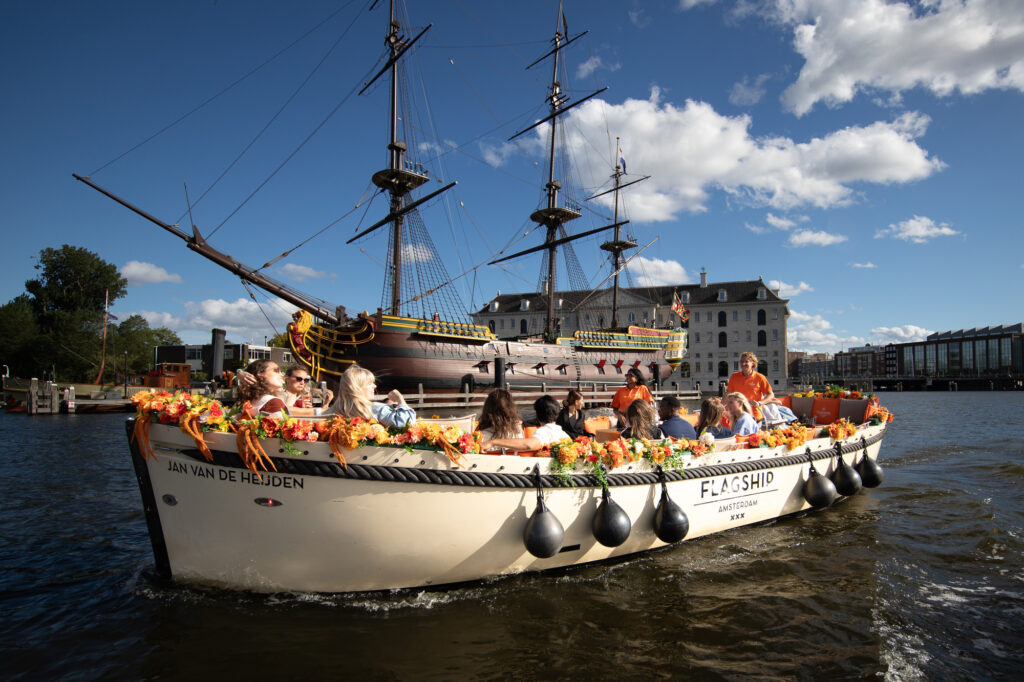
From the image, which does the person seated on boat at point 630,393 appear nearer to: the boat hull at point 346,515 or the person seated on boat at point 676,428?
the person seated on boat at point 676,428

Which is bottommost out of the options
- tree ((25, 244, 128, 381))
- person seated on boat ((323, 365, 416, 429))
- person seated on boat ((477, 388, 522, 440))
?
person seated on boat ((477, 388, 522, 440))

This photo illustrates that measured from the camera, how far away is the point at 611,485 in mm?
4816

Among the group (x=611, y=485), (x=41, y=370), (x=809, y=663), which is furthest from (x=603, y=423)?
(x=41, y=370)

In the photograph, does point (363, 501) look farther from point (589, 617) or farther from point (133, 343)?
point (133, 343)

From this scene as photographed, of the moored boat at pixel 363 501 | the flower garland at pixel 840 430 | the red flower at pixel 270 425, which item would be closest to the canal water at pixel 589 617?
the moored boat at pixel 363 501

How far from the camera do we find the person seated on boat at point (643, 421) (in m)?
5.54

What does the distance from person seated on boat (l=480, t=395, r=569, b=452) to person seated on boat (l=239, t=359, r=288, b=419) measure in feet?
5.60

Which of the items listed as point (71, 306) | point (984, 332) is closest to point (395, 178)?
point (71, 306)

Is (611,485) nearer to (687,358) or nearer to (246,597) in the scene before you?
(246,597)

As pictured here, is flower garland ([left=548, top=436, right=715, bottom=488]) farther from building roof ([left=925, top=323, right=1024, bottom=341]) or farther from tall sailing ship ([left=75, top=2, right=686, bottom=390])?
building roof ([left=925, top=323, right=1024, bottom=341])

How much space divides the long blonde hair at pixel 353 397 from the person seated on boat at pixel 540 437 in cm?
108

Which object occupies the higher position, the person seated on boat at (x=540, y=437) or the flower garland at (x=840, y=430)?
the person seated on boat at (x=540, y=437)

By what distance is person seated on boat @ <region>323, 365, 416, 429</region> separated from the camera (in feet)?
13.0

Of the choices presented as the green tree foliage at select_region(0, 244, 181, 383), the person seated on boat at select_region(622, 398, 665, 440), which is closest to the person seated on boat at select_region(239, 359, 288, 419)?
the person seated on boat at select_region(622, 398, 665, 440)
